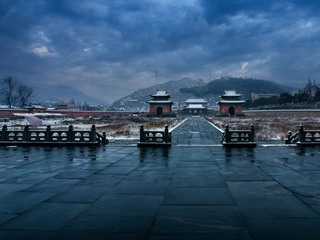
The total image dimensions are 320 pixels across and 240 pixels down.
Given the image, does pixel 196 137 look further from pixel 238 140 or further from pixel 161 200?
pixel 161 200

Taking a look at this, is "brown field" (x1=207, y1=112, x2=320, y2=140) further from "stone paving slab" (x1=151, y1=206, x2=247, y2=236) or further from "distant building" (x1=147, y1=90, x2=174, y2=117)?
"distant building" (x1=147, y1=90, x2=174, y2=117)

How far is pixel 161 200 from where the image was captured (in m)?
7.32

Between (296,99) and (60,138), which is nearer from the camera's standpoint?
(60,138)

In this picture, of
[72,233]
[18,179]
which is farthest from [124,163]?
[72,233]

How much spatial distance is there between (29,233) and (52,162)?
8549 mm

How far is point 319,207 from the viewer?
21.8ft

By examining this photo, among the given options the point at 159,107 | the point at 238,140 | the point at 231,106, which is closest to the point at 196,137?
the point at 238,140

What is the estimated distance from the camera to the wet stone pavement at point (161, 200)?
17.6 feet

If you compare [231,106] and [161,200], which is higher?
[231,106]

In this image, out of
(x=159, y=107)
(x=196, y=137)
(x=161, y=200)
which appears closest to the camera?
(x=161, y=200)

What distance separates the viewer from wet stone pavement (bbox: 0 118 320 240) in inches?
211

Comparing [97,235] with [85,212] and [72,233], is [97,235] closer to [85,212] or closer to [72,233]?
[72,233]

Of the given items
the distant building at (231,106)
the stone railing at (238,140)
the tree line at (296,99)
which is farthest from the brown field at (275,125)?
the distant building at (231,106)

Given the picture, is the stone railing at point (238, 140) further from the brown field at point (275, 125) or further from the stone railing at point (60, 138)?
the stone railing at point (60, 138)
